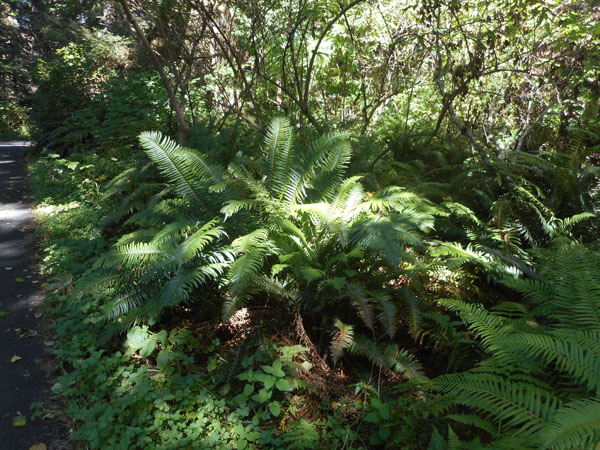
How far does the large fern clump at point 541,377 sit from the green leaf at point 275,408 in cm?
99

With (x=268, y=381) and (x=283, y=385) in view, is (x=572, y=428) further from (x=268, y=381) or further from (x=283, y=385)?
(x=268, y=381)

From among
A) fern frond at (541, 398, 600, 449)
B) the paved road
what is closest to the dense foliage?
fern frond at (541, 398, 600, 449)

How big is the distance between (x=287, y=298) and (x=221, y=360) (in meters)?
0.72

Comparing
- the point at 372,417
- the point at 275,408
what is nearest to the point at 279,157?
the point at 275,408

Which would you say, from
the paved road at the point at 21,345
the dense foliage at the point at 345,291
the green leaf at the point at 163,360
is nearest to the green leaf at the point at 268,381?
the dense foliage at the point at 345,291

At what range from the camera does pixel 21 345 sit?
134 inches

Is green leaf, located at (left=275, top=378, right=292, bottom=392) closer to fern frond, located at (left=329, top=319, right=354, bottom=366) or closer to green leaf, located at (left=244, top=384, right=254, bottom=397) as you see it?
green leaf, located at (left=244, top=384, right=254, bottom=397)

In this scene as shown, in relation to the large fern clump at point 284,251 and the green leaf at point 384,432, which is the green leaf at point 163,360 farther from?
the green leaf at point 384,432

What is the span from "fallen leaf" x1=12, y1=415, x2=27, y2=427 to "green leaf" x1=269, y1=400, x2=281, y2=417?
1646 mm

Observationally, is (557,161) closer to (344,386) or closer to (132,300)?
(344,386)

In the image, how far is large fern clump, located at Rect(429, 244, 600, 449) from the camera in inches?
69.2

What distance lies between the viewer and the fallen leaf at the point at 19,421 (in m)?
2.62

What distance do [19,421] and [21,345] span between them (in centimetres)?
96

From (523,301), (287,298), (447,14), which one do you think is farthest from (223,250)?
(447,14)
